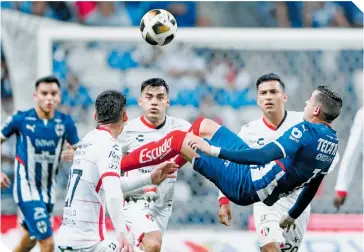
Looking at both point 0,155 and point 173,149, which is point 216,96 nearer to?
point 0,155

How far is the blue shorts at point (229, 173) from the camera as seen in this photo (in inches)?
326

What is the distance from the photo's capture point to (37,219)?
32.6 feet

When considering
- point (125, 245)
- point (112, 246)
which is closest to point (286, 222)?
point (112, 246)

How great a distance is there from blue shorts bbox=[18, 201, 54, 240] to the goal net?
2374 millimetres

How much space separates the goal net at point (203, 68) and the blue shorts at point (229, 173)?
3.59m

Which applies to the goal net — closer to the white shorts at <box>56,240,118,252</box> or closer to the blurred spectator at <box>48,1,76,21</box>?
the blurred spectator at <box>48,1,76,21</box>

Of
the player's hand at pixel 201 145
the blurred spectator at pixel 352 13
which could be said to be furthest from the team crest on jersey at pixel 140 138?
the blurred spectator at pixel 352 13

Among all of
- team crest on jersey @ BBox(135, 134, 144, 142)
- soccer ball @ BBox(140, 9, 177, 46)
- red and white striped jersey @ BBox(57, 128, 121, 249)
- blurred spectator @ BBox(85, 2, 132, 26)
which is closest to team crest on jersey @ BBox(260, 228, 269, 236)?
team crest on jersey @ BBox(135, 134, 144, 142)

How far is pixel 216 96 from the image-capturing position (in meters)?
12.6

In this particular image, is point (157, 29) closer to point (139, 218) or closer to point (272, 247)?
point (139, 218)

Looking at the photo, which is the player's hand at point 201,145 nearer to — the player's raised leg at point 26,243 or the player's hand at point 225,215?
the player's hand at point 225,215

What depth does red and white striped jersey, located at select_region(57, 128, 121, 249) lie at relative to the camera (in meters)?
6.85

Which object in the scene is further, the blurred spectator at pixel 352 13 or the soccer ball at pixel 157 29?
the blurred spectator at pixel 352 13

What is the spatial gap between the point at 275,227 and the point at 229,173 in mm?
755
